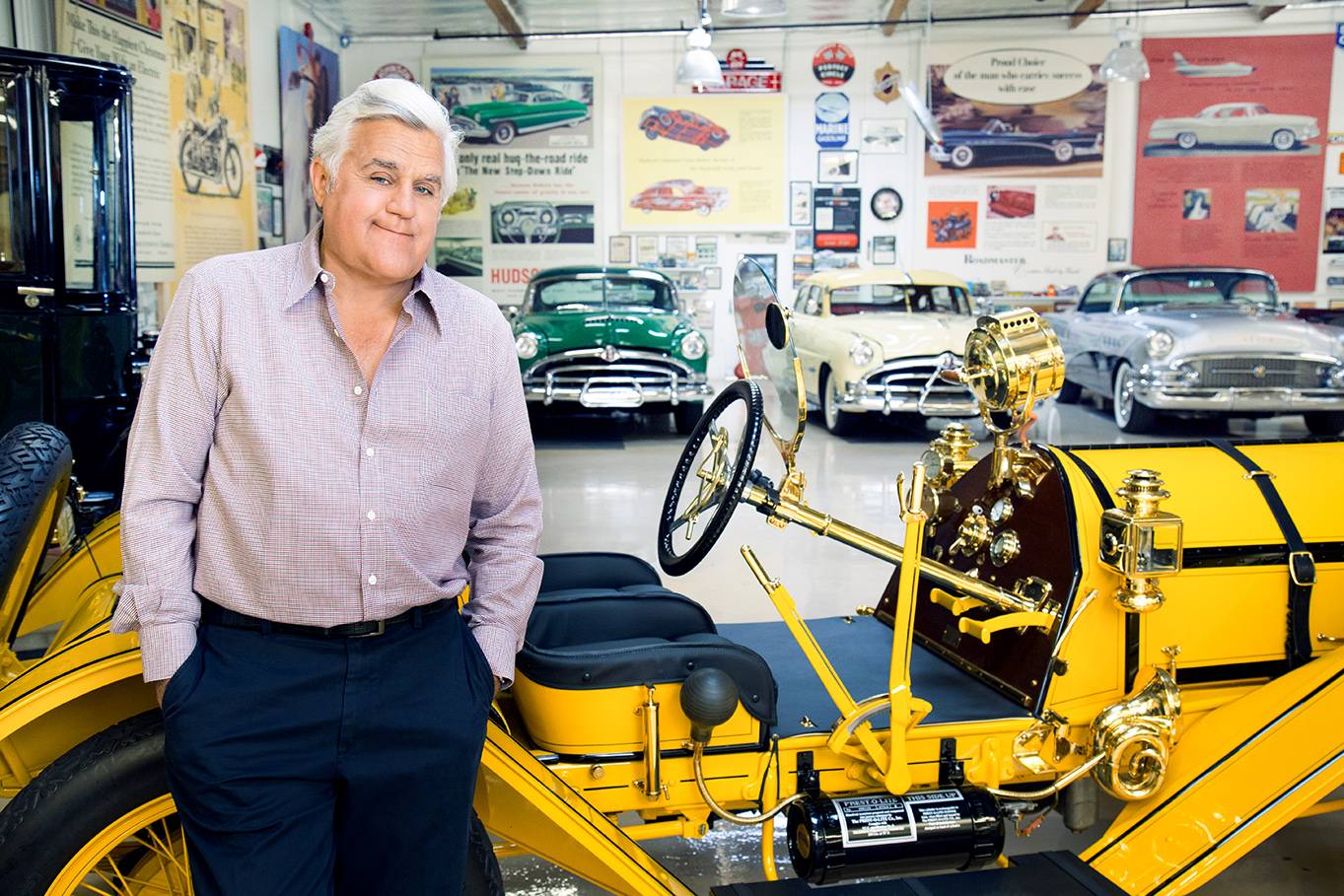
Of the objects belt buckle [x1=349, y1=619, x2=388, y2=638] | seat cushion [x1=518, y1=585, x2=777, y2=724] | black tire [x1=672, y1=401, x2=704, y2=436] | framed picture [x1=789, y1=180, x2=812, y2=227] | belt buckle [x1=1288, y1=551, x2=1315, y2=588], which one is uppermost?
framed picture [x1=789, y1=180, x2=812, y2=227]

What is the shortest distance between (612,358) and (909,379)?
232cm

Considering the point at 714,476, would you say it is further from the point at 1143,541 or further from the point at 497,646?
the point at 1143,541

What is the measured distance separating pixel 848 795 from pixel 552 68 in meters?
13.0

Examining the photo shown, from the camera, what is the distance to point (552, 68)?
552 inches

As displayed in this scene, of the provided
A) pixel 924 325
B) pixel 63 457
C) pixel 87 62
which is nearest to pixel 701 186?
pixel 924 325

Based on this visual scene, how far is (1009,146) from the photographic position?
1369 centimetres

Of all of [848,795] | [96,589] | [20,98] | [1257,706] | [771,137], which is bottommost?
[848,795]

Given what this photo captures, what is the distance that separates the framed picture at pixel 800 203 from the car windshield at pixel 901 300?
373cm

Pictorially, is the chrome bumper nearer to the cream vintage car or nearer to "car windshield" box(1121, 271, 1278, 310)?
Result: the cream vintage car

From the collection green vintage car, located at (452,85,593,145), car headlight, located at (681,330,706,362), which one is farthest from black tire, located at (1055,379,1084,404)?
green vintage car, located at (452,85,593,145)

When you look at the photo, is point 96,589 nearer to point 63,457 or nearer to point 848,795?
point 63,457

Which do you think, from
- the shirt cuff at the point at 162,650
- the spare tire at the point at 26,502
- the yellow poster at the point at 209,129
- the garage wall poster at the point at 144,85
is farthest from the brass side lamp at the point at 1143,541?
the yellow poster at the point at 209,129

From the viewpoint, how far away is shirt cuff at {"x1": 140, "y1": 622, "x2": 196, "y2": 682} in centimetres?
153

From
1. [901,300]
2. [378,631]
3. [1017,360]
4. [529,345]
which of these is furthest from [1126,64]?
[378,631]
